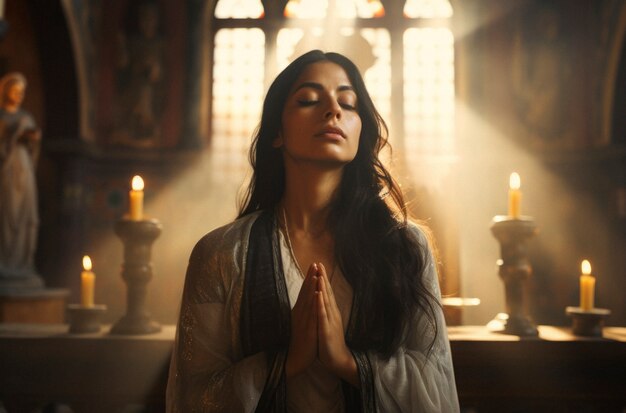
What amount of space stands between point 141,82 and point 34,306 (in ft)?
10.1

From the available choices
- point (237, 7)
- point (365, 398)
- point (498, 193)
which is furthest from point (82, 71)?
point (365, 398)

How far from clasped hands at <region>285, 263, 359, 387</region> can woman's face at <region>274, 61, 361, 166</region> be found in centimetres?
31

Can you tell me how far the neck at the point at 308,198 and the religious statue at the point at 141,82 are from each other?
244 inches

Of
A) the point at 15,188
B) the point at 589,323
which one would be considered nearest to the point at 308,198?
the point at 589,323

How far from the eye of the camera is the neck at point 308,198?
1.52m

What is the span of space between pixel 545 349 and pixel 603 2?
6.35 m

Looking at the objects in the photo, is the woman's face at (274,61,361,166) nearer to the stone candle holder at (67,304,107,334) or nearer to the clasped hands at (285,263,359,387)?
the clasped hands at (285,263,359,387)

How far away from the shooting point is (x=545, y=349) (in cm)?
191

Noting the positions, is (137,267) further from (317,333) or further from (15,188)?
(15,188)

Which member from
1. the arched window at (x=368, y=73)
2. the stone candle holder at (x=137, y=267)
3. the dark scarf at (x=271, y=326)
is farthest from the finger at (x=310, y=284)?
the arched window at (x=368, y=73)

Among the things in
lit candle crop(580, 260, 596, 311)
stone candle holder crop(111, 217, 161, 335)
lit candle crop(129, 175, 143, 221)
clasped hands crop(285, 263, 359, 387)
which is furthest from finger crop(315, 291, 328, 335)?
lit candle crop(580, 260, 596, 311)

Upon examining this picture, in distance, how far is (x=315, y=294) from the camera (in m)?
1.26

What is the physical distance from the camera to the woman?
1.30 m

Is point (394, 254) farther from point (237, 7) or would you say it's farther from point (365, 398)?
point (237, 7)
